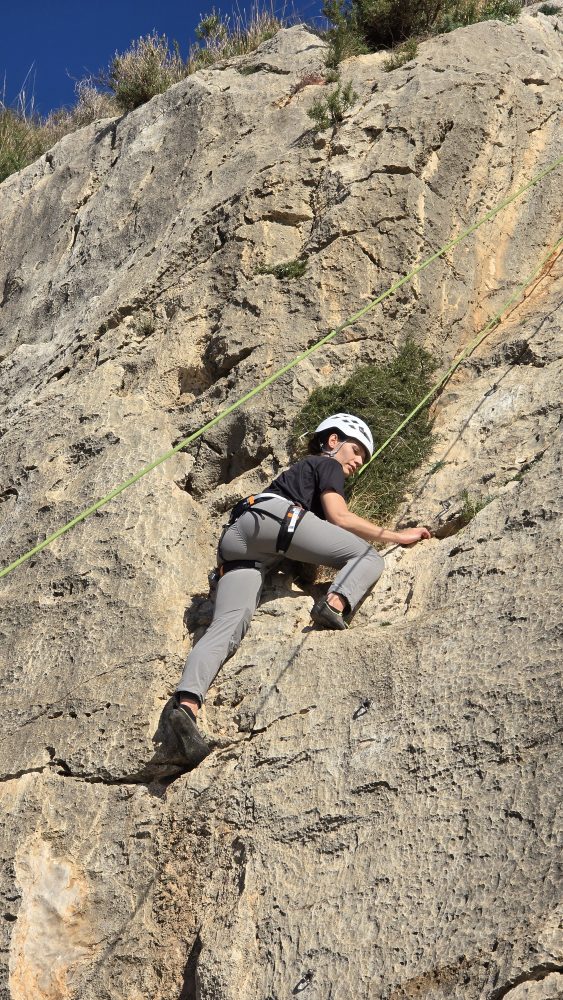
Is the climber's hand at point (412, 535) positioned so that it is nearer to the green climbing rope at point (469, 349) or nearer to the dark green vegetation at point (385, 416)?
the dark green vegetation at point (385, 416)

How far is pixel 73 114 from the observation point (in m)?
16.5

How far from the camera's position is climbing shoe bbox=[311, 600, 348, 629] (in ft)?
18.6

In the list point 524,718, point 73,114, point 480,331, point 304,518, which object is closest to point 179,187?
point 480,331

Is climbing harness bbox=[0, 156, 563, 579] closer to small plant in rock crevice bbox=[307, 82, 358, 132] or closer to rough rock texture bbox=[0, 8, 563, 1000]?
rough rock texture bbox=[0, 8, 563, 1000]

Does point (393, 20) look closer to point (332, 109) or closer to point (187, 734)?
point (332, 109)

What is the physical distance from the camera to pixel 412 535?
6.20 metres

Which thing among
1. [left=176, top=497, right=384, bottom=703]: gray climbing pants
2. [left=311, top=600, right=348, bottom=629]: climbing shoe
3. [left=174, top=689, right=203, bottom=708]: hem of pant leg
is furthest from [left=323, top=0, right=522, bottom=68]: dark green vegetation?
[left=174, top=689, right=203, bottom=708]: hem of pant leg

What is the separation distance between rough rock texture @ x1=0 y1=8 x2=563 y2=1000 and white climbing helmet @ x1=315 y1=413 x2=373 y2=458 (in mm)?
503

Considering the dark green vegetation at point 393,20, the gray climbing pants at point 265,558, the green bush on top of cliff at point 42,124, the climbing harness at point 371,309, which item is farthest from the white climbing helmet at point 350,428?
the green bush on top of cliff at point 42,124

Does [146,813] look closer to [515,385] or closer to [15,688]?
[15,688]

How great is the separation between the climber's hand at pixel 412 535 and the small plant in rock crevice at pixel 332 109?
4.35 meters

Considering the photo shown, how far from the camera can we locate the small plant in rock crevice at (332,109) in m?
8.89

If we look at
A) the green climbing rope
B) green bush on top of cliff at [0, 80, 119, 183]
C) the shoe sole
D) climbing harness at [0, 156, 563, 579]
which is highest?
green bush on top of cliff at [0, 80, 119, 183]

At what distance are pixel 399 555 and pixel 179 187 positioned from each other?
5035mm
